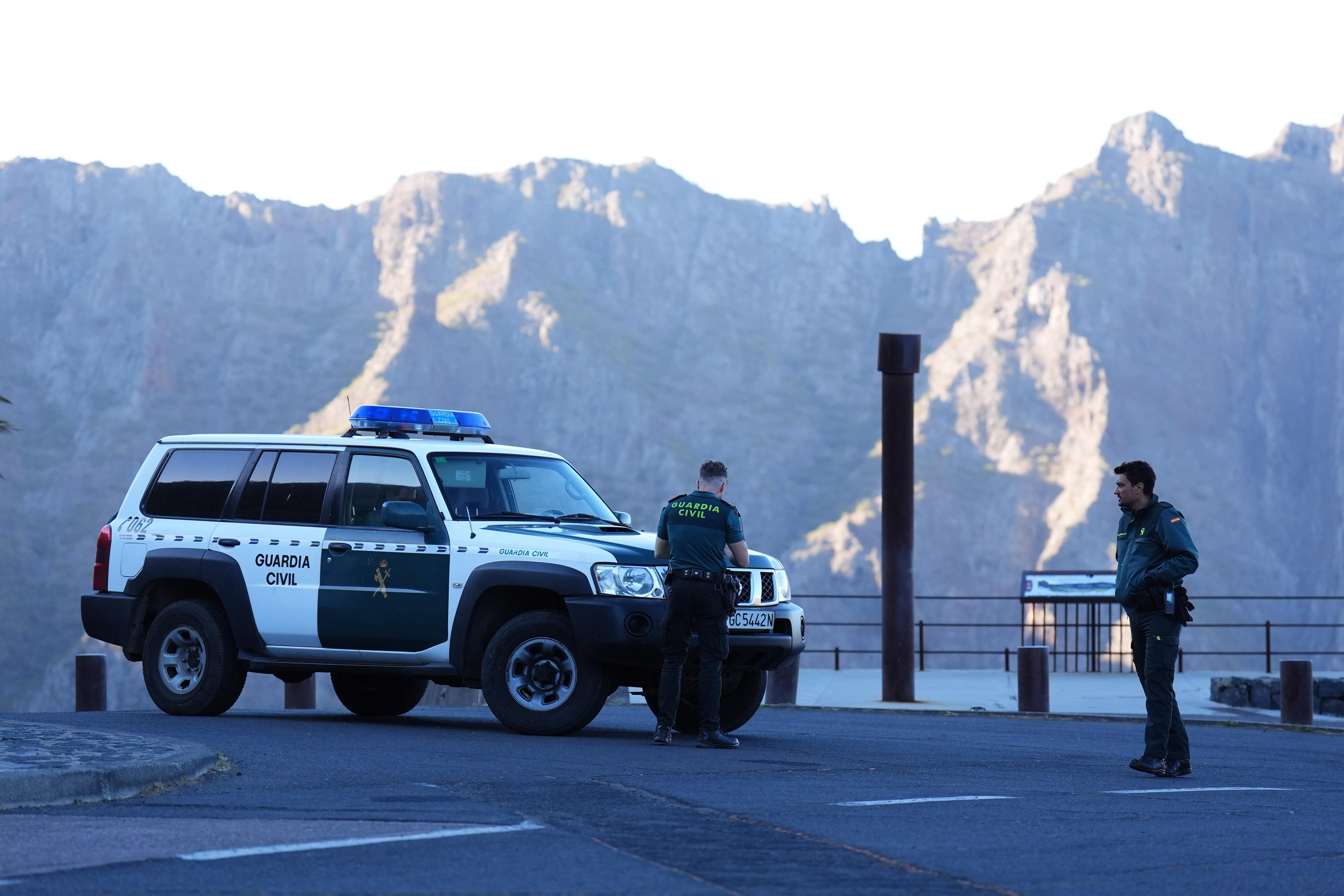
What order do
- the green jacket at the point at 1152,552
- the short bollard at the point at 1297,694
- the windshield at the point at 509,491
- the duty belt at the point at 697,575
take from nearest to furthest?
the green jacket at the point at 1152,552 < the duty belt at the point at 697,575 < the windshield at the point at 509,491 < the short bollard at the point at 1297,694

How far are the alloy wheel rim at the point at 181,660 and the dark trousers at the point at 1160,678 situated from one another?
7101 millimetres

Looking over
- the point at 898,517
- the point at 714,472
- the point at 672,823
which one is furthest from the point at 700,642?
the point at 898,517

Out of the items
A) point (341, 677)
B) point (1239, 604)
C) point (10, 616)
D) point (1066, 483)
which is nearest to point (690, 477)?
point (1066, 483)

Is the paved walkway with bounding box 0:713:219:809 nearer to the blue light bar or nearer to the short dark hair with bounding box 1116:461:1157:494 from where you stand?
the blue light bar

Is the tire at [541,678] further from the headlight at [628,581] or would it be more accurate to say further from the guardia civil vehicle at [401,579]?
the headlight at [628,581]

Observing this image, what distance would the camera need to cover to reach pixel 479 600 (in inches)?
483

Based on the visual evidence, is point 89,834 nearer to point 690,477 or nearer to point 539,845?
point 539,845

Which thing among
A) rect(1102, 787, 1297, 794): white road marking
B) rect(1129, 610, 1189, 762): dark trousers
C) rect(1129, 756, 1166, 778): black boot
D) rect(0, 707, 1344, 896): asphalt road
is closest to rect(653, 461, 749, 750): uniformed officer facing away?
rect(0, 707, 1344, 896): asphalt road

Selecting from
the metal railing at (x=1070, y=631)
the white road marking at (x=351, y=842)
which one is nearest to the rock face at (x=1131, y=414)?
the metal railing at (x=1070, y=631)

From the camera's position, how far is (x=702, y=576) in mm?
11336

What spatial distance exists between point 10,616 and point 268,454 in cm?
16634

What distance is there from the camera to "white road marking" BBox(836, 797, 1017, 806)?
8.73 meters

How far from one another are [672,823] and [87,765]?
3115mm

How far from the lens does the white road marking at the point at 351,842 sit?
6801mm
